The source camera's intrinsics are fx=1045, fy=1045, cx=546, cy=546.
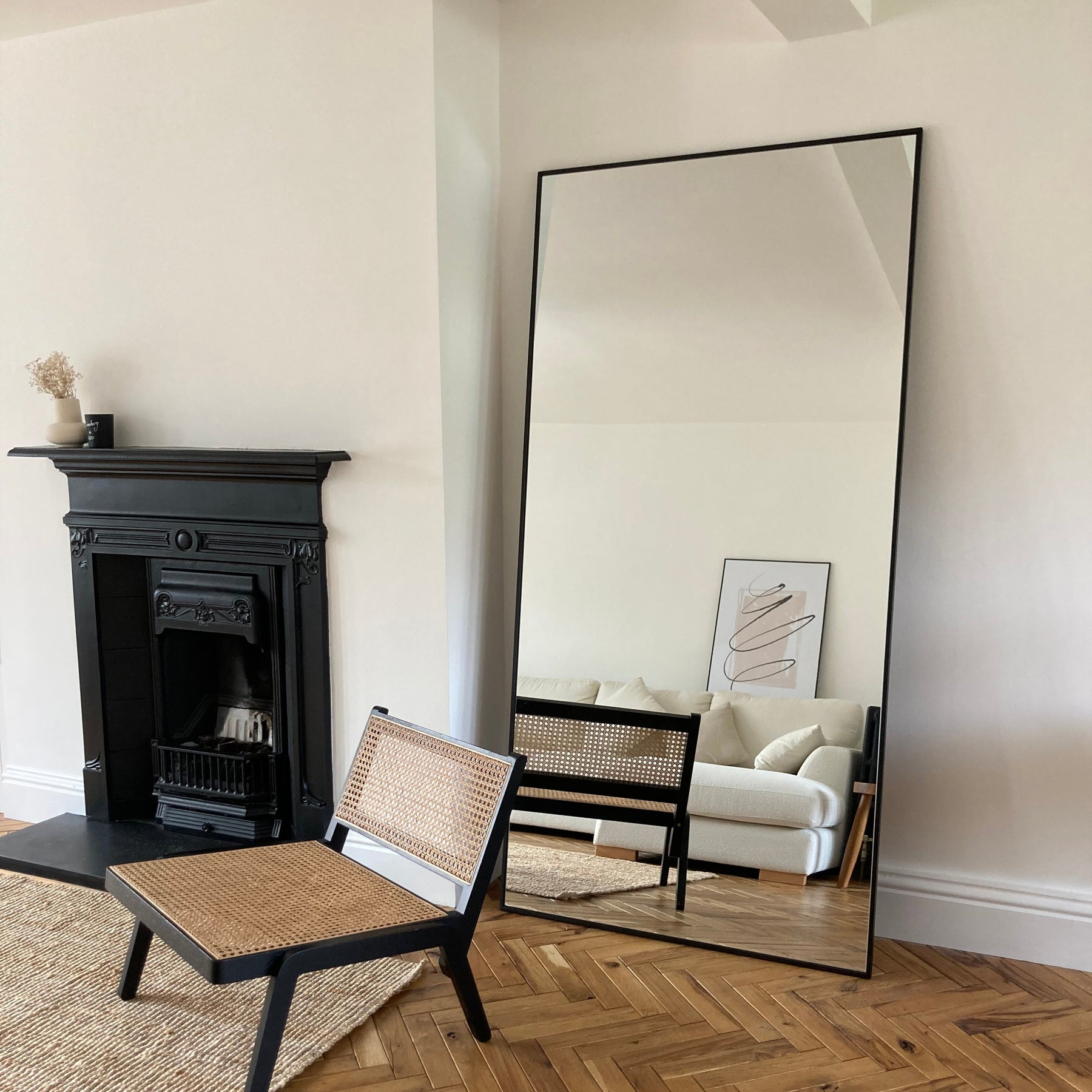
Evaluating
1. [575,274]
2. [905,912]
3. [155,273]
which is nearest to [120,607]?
[155,273]

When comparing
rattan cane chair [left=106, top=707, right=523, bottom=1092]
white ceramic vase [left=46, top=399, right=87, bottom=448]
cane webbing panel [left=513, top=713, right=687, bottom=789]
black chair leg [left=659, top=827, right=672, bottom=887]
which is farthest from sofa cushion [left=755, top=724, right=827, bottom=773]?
white ceramic vase [left=46, top=399, right=87, bottom=448]

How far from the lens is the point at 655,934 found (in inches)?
118

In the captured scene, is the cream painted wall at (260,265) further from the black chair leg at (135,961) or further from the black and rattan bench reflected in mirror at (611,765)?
the black chair leg at (135,961)

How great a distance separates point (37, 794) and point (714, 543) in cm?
275

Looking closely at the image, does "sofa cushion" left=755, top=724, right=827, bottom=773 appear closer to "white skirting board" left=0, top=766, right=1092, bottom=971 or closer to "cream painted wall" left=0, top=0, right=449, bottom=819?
"white skirting board" left=0, top=766, right=1092, bottom=971

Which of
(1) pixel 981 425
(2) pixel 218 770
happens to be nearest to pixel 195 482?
(2) pixel 218 770

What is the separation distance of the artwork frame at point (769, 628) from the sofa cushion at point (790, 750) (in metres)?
0.11

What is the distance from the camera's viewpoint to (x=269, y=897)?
238 cm

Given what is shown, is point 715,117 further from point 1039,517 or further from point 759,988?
point 759,988

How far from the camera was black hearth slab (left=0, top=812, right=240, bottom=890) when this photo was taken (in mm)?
3354

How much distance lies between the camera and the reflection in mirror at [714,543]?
283cm

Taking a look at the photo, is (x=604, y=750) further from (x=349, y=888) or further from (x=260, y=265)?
(x=260, y=265)

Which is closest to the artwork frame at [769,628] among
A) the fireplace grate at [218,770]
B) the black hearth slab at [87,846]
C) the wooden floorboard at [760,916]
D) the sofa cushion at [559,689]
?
the sofa cushion at [559,689]

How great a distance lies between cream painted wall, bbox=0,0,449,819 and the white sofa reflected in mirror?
2.64 ft
